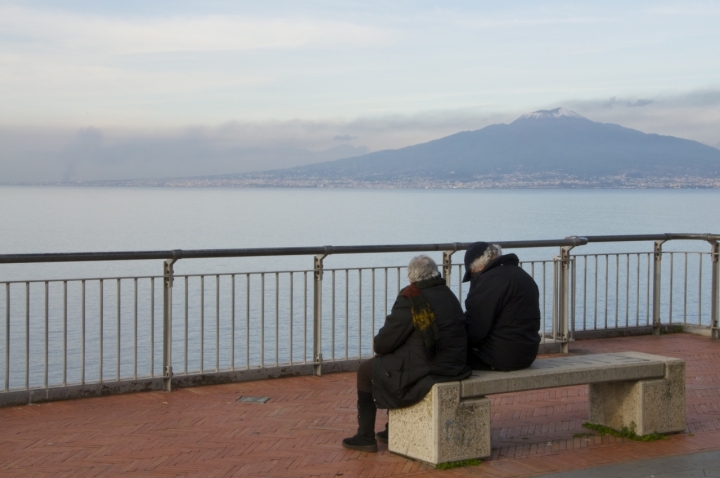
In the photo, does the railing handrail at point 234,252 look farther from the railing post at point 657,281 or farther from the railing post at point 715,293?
the railing post at point 715,293

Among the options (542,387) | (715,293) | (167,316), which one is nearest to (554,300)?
(715,293)

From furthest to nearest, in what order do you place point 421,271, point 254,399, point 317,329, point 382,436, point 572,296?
point 572,296, point 317,329, point 254,399, point 382,436, point 421,271

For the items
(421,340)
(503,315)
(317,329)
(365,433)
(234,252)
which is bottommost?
(365,433)

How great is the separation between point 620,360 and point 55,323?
59.3 feet

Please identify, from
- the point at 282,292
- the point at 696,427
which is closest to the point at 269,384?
the point at 696,427

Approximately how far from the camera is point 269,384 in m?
8.54

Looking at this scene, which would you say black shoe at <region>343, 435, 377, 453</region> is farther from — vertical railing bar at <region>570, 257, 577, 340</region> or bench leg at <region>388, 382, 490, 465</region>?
vertical railing bar at <region>570, 257, 577, 340</region>

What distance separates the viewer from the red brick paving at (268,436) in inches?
233

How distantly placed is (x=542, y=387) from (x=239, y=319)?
54.9 feet

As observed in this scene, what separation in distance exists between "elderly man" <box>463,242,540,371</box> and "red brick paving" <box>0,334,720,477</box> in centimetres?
71

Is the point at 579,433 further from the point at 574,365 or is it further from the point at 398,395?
the point at 398,395

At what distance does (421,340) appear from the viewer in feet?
19.2

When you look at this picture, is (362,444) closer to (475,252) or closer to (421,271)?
(421,271)

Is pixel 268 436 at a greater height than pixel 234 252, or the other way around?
pixel 234 252
